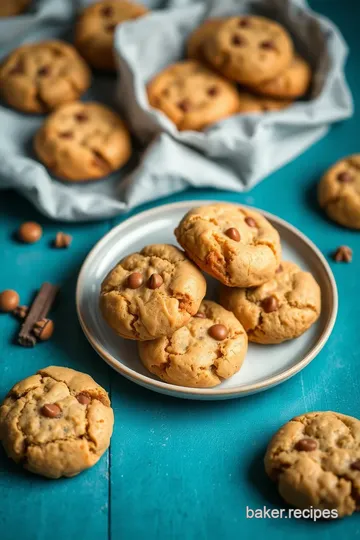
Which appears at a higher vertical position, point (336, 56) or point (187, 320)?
point (336, 56)

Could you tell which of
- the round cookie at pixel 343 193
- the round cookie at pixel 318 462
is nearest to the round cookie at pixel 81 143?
the round cookie at pixel 343 193

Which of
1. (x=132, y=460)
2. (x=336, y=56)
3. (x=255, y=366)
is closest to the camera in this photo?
(x=132, y=460)

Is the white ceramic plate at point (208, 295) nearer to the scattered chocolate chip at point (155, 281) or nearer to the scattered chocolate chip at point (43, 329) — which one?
the scattered chocolate chip at point (43, 329)

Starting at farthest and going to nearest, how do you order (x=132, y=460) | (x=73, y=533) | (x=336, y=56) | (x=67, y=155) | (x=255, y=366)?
(x=336, y=56)
(x=67, y=155)
(x=255, y=366)
(x=132, y=460)
(x=73, y=533)

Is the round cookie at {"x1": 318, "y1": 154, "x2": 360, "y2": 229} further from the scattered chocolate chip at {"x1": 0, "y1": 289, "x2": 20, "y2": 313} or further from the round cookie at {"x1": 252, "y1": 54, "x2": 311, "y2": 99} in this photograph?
the scattered chocolate chip at {"x1": 0, "y1": 289, "x2": 20, "y2": 313}

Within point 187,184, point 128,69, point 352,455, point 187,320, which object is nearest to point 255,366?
point 187,320

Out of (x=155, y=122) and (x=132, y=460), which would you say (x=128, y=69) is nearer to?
(x=155, y=122)
